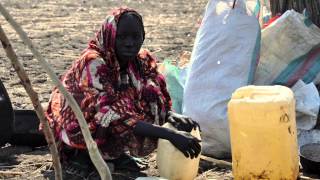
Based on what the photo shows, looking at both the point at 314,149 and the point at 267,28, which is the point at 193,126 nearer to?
the point at 314,149

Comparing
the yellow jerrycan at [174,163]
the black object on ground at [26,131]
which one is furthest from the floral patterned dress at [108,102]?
the black object on ground at [26,131]

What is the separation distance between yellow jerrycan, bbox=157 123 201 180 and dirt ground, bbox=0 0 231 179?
0.25 meters

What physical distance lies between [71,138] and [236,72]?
3.74ft

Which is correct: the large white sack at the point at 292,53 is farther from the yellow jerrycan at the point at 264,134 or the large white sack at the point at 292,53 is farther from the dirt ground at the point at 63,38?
the yellow jerrycan at the point at 264,134

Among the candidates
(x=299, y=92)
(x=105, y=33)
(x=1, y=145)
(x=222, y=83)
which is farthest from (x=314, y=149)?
(x=1, y=145)

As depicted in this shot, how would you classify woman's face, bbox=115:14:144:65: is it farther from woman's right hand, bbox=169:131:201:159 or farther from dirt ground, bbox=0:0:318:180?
dirt ground, bbox=0:0:318:180

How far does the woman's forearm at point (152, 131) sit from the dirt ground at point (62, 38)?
394 mm

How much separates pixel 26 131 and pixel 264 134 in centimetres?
174

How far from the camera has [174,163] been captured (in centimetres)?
383

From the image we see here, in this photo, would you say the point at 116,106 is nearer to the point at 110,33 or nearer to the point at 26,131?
the point at 110,33

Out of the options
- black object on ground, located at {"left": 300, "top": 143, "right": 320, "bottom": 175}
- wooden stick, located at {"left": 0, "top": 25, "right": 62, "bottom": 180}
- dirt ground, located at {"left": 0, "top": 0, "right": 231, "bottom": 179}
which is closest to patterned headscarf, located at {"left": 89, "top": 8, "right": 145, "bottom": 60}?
dirt ground, located at {"left": 0, "top": 0, "right": 231, "bottom": 179}

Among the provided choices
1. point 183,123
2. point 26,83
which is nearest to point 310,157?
point 183,123

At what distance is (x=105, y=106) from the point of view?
3.83 m

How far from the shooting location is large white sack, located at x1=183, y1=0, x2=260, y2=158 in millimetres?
4398
